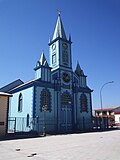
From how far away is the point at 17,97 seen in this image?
2834 cm

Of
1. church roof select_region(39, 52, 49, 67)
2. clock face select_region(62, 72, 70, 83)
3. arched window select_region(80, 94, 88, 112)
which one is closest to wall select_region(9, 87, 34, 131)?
church roof select_region(39, 52, 49, 67)

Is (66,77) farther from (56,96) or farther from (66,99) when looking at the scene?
(56,96)

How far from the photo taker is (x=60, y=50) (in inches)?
1163

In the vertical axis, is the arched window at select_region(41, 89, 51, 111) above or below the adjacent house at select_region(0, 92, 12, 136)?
above

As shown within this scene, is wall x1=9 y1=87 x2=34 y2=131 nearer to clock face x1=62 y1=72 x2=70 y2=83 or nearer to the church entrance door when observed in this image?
the church entrance door

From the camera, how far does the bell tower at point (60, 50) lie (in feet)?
96.0

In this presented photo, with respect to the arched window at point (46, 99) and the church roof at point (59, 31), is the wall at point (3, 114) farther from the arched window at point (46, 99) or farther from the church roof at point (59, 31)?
the church roof at point (59, 31)

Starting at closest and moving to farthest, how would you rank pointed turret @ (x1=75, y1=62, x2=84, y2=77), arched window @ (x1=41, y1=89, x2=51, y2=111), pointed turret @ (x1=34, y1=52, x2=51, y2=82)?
arched window @ (x1=41, y1=89, x2=51, y2=111), pointed turret @ (x1=34, y1=52, x2=51, y2=82), pointed turret @ (x1=75, y1=62, x2=84, y2=77)

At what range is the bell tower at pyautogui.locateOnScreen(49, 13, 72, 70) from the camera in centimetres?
2925

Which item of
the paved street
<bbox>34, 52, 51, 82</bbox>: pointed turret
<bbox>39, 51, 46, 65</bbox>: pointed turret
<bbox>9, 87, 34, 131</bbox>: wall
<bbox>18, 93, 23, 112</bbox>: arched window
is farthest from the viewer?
<bbox>39, 51, 46, 65</bbox>: pointed turret

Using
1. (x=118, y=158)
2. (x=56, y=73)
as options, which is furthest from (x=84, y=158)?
(x=56, y=73)

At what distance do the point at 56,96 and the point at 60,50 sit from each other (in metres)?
7.55

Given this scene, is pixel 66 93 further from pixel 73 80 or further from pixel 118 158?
pixel 118 158

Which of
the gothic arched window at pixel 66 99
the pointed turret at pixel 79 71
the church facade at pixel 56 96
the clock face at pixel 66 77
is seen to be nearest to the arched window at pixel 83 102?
the church facade at pixel 56 96
